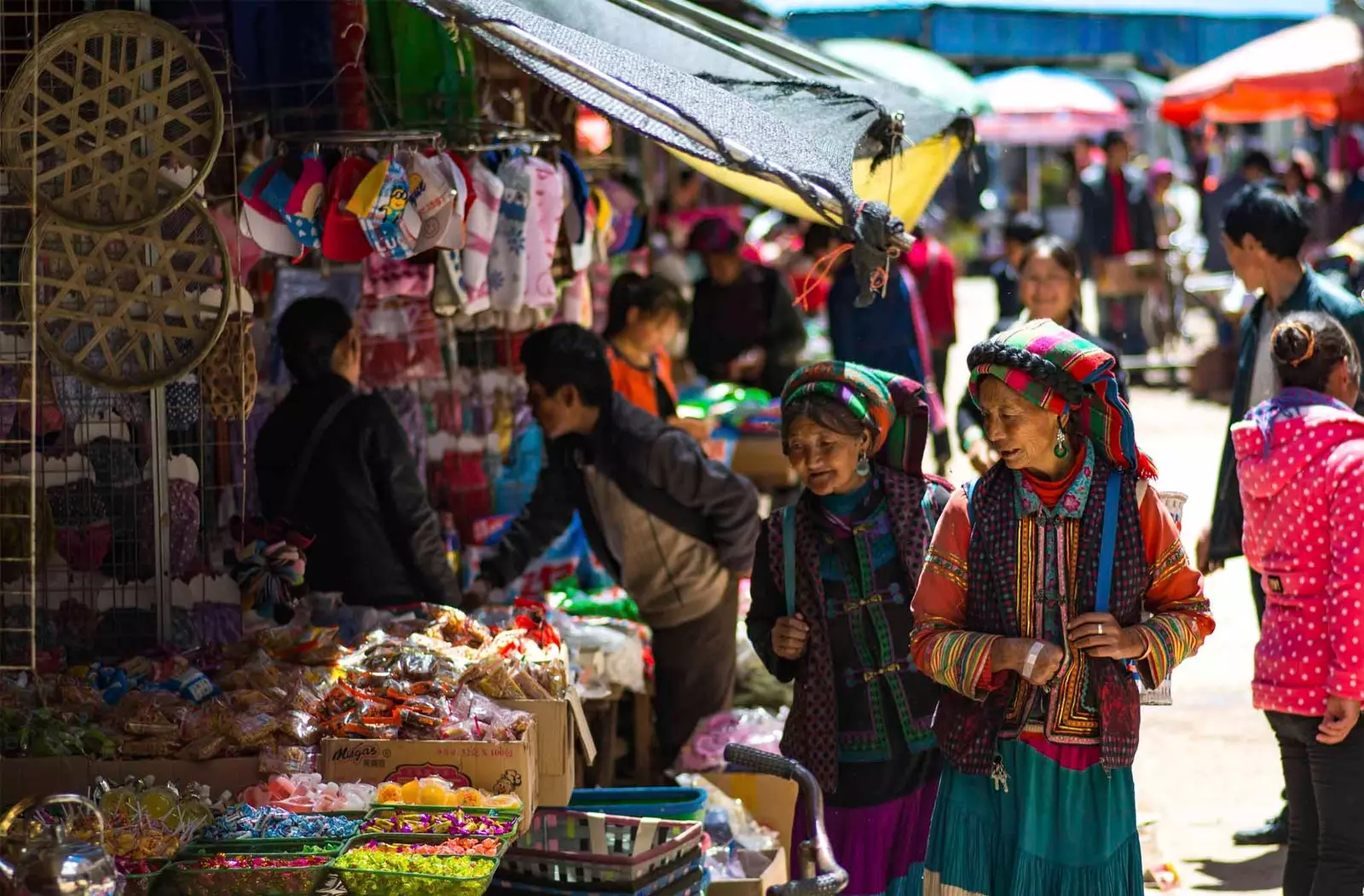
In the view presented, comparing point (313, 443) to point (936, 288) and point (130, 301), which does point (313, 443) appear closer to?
point (130, 301)

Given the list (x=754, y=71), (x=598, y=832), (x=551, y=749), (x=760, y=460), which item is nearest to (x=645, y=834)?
(x=598, y=832)

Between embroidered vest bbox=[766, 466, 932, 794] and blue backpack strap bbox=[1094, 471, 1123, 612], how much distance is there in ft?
2.44

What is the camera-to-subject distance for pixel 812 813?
12.1 ft

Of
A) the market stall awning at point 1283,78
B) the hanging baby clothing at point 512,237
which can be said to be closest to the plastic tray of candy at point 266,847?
the hanging baby clothing at point 512,237

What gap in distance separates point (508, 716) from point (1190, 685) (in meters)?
5.06

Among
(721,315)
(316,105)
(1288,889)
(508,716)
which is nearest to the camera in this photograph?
(508,716)

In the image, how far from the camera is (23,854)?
305 cm

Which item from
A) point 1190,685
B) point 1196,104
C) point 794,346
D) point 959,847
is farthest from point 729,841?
point 1196,104

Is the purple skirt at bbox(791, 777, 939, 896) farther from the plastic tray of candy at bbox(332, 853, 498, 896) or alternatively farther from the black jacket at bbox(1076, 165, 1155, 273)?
the black jacket at bbox(1076, 165, 1155, 273)

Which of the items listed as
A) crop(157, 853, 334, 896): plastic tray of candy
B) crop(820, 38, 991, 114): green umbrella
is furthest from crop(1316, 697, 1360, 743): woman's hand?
crop(820, 38, 991, 114): green umbrella

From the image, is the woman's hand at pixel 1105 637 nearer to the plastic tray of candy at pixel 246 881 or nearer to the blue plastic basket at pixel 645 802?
the blue plastic basket at pixel 645 802

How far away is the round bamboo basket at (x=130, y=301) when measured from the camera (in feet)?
14.6

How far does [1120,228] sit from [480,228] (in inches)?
529

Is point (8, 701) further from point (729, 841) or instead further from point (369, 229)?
point (729, 841)
